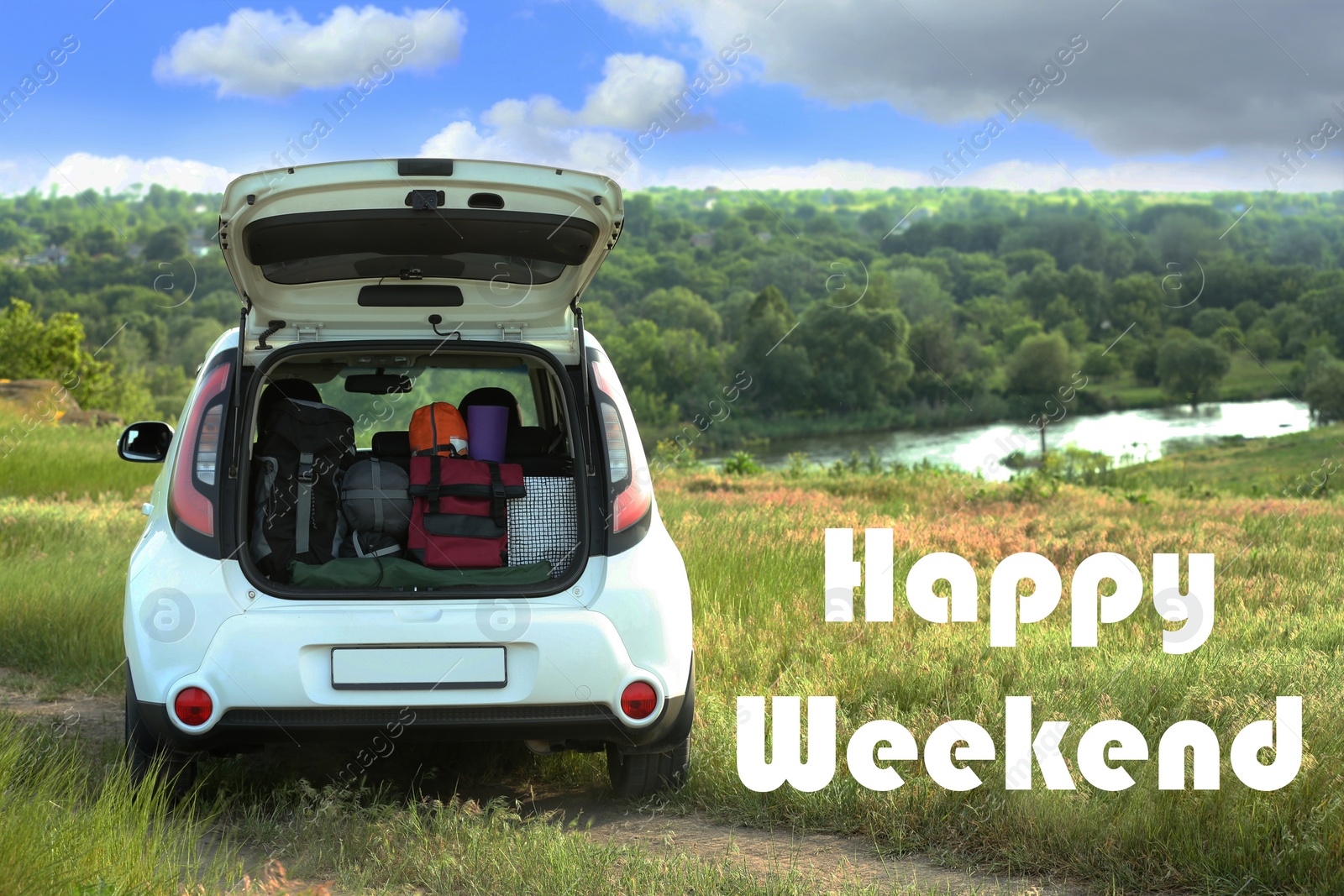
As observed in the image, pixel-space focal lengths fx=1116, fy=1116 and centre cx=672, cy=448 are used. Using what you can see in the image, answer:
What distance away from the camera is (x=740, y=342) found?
4077 inches

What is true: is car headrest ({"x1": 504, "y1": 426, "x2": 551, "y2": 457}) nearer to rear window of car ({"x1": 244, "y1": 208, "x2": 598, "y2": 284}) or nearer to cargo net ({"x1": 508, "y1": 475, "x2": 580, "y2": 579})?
cargo net ({"x1": 508, "y1": 475, "x2": 580, "y2": 579})

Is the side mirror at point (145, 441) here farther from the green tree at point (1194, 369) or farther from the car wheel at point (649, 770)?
the green tree at point (1194, 369)

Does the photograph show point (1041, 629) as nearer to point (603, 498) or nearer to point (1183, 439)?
point (603, 498)

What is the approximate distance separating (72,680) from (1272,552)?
7.79 metres

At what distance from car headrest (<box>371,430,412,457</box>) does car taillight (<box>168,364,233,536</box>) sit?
106 centimetres

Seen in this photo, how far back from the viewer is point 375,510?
13.6 feet

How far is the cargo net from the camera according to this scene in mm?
4062

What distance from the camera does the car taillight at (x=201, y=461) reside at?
3.42 metres

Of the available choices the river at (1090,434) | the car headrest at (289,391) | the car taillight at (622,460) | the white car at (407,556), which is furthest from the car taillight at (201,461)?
the river at (1090,434)

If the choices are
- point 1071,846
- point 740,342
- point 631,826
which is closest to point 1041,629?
point 1071,846

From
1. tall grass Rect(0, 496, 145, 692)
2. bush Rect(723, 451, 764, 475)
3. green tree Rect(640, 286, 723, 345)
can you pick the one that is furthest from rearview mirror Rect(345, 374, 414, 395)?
green tree Rect(640, 286, 723, 345)

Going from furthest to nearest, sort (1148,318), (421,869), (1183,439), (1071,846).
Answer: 1. (1148,318)
2. (1183,439)
3. (1071,846)
4. (421,869)

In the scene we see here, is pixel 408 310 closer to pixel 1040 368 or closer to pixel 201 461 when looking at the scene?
pixel 201 461

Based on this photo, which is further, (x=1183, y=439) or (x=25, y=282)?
(x=25, y=282)
